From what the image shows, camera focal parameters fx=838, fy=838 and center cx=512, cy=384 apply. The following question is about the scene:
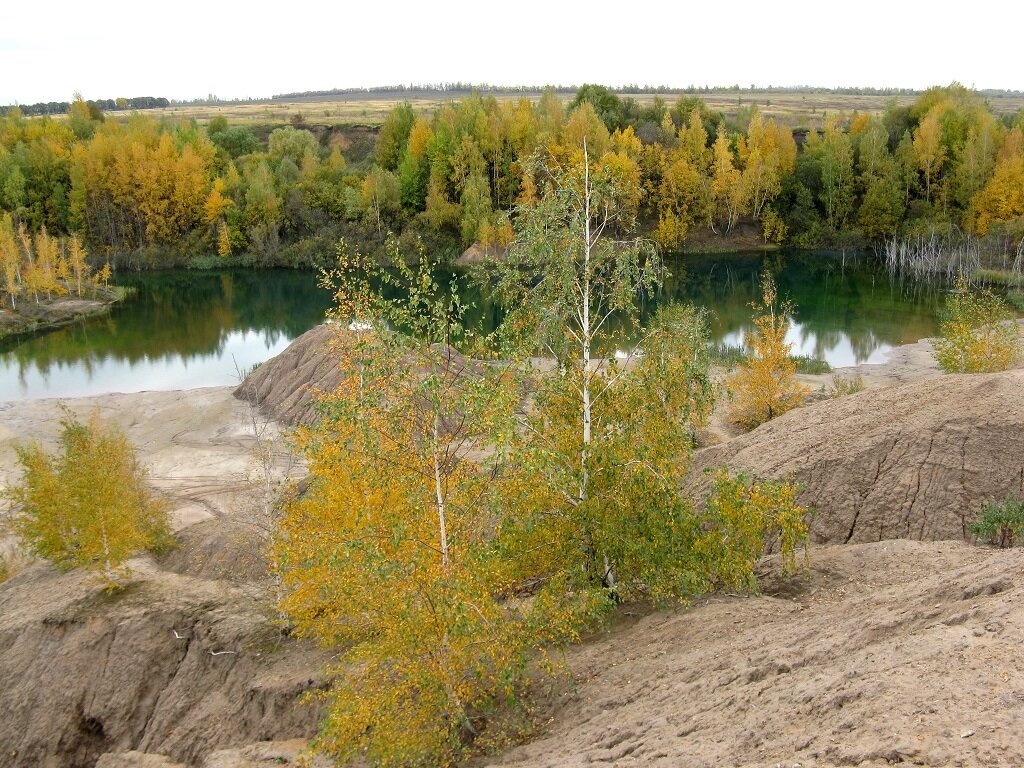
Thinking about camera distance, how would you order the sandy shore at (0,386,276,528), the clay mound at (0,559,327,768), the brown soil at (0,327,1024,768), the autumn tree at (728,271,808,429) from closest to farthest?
the brown soil at (0,327,1024,768) → the clay mound at (0,559,327,768) → the sandy shore at (0,386,276,528) → the autumn tree at (728,271,808,429)

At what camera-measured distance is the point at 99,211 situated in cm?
9138

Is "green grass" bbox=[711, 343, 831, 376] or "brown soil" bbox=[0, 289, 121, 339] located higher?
"brown soil" bbox=[0, 289, 121, 339]

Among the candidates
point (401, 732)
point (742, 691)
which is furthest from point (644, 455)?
point (401, 732)

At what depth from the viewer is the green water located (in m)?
51.0

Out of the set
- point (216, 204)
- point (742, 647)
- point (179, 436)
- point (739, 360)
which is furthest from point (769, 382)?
point (216, 204)

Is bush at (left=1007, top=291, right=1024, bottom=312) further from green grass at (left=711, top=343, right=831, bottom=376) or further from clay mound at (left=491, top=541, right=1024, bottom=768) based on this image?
clay mound at (left=491, top=541, right=1024, bottom=768)

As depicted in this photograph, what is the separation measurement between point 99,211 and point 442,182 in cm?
3764

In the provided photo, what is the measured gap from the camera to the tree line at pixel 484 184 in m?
85.3

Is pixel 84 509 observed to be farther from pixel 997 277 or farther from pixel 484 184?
pixel 484 184

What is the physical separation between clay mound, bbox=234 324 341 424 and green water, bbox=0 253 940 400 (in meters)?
7.71

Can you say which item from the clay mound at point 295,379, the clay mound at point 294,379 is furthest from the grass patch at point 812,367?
the clay mound at point 294,379

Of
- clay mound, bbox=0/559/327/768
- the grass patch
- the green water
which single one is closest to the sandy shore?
the green water

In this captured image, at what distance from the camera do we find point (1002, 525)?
17.3 metres

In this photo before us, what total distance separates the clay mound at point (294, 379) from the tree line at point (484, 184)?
4414 cm
